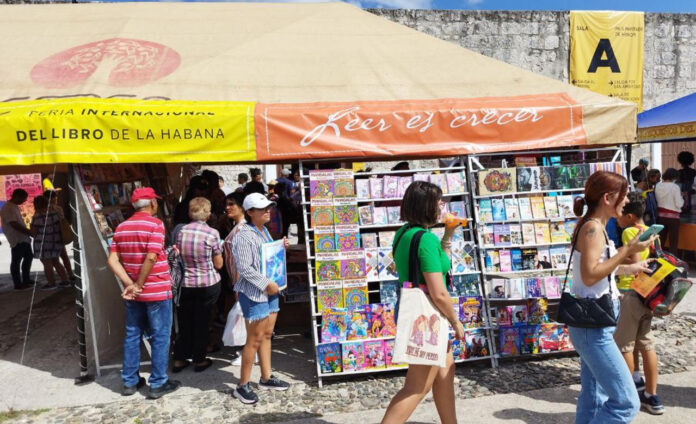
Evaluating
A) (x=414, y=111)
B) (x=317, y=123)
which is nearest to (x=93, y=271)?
(x=317, y=123)

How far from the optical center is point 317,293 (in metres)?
4.44

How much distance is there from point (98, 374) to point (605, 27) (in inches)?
555

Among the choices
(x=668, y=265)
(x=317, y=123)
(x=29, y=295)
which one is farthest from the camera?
(x=29, y=295)

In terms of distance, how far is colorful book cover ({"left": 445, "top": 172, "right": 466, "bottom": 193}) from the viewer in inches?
183

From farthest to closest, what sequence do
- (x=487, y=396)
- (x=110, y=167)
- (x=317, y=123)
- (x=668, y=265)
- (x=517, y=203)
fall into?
(x=110, y=167)
(x=517, y=203)
(x=317, y=123)
(x=487, y=396)
(x=668, y=265)

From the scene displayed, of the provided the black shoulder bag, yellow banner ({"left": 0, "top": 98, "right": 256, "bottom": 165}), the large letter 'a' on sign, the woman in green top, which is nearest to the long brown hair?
the black shoulder bag

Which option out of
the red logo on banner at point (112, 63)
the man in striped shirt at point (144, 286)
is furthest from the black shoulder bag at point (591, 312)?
the red logo on banner at point (112, 63)

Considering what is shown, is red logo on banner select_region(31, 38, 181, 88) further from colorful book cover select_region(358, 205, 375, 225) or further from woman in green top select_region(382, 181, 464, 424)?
woman in green top select_region(382, 181, 464, 424)

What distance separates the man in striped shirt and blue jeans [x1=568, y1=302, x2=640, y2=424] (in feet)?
10.3

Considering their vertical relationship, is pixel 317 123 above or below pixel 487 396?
above

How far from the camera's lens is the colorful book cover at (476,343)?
4.52 m

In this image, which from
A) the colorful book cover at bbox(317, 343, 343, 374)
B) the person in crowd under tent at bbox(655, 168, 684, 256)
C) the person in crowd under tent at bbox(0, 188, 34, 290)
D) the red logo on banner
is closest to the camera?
the colorful book cover at bbox(317, 343, 343, 374)

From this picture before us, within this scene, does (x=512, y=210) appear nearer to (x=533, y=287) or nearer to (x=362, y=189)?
(x=533, y=287)

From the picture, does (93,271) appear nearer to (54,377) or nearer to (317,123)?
(54,377)
